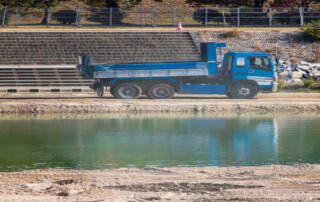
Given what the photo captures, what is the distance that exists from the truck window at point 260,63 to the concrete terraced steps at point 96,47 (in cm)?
1190

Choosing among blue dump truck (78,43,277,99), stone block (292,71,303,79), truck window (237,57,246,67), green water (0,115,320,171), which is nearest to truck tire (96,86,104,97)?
blue dump truck (78,43,277,99)

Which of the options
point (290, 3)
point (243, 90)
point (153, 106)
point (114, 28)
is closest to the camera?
point (153, 106)

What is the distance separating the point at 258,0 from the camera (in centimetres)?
5341

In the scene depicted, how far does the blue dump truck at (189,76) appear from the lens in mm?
28078

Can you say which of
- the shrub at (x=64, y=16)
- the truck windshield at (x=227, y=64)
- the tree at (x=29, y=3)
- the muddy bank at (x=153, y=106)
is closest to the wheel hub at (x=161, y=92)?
the muddy bank at (x=153, y=106)

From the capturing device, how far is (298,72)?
36656 millimetres

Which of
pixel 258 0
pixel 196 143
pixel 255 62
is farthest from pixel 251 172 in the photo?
pixel 258 0

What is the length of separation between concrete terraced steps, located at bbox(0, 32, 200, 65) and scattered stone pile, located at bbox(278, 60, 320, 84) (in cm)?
620

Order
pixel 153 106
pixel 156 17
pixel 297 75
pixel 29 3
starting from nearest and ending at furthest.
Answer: pixel 153 106 < pixel 297 75 < pixel 156 17 < pixel 29 3

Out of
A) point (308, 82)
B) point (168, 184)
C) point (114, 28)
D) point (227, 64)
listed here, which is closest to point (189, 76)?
point (227, 64)

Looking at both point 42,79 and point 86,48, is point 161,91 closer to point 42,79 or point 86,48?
point 42,79

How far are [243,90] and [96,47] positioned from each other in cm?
1528

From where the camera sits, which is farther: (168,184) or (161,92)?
(161,92)

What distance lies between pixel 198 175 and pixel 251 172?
1123 mm
